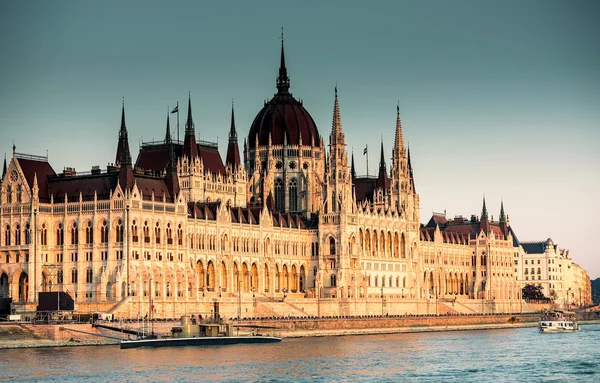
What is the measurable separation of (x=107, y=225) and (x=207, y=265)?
60.8 feet

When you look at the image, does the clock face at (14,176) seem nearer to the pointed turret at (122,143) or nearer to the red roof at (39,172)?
the red roof at (39,172)

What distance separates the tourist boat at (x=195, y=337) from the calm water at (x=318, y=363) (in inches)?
90.0

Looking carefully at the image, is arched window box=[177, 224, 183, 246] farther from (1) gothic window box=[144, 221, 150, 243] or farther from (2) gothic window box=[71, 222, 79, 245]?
(2) gothic window box=[71, 222, 79, 245]

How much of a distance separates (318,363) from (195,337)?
21.3 metres

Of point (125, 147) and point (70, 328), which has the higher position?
point (125, 147)

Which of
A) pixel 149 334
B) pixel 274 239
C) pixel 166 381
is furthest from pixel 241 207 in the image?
pixel 166 381

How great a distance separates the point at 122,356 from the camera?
428 feet

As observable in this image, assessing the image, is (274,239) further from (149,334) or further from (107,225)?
(149,334)

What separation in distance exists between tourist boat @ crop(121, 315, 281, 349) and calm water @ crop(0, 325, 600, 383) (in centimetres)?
229

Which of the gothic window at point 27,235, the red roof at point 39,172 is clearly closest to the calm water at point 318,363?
the gothic window at point 27,235

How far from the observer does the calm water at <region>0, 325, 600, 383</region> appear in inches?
4542

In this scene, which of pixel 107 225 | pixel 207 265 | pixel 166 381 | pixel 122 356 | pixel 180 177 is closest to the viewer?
pixel 166 381

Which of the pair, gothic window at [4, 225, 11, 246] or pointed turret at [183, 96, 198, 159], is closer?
gothic window at [4, 225, 11, 246]

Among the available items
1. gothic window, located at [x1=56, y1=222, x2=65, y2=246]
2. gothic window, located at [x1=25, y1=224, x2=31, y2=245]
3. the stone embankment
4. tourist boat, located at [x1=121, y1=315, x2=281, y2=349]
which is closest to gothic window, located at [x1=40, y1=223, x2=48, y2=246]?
gothic window, located at [x1=56, y1=222, x2=65, y2=246]
